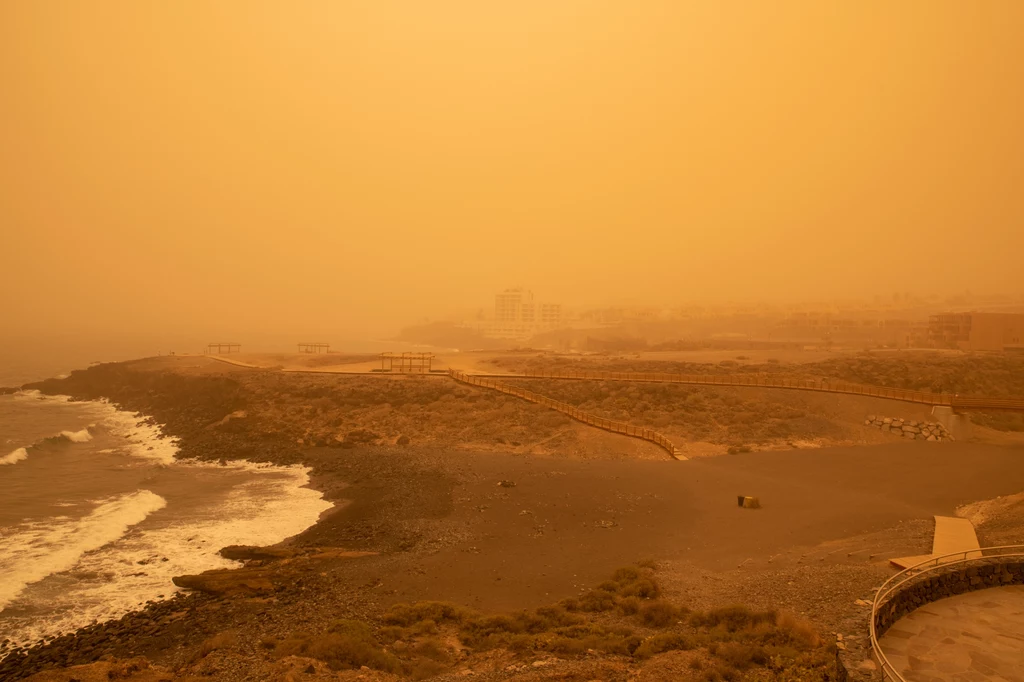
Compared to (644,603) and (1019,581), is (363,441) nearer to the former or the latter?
(644,603)

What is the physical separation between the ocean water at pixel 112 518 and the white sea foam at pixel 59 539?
1.9 inches

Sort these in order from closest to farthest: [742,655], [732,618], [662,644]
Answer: [742,655] < [662,644] < [732,618]

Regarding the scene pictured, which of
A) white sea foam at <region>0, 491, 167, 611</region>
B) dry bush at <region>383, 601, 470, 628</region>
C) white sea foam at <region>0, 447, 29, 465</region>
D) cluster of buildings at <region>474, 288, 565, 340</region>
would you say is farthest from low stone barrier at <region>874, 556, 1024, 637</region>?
cluster of buildings at <region>474, 288, 565, 340</region>

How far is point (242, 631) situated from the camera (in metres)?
15.9

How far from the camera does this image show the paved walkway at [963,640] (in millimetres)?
9516

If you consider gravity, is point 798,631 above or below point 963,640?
below

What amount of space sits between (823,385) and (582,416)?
20.1 m

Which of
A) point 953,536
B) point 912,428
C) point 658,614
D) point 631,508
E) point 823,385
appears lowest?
point 631,508

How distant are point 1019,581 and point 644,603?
8.74 m

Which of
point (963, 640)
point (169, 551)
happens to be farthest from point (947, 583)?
point (169, 551)

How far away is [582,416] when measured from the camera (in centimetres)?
4181

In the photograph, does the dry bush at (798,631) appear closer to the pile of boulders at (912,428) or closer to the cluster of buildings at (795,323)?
the pile of boulders at (912,428)

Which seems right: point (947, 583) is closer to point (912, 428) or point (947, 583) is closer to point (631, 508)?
point (631, 508)

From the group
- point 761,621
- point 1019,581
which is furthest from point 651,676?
point 1019,581
